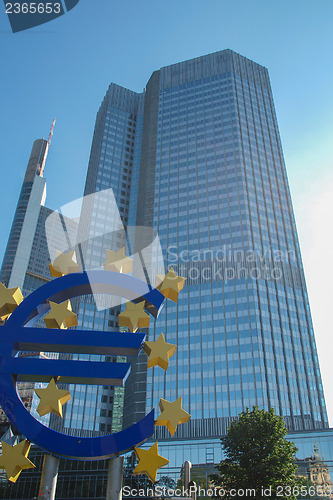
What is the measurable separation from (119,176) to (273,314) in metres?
66.8

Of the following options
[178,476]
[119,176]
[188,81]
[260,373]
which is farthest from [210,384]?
[188,81]

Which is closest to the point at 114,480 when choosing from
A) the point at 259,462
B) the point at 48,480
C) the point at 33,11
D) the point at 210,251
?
the point at 48,480

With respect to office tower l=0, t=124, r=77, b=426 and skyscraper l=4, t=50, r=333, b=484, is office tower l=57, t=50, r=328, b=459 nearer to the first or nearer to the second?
skyscraper l=4, t=50, r=333, b=484

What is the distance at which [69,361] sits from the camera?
2112 cm

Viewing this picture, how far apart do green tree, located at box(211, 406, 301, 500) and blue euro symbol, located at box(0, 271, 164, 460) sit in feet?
49.3

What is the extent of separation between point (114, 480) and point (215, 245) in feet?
253

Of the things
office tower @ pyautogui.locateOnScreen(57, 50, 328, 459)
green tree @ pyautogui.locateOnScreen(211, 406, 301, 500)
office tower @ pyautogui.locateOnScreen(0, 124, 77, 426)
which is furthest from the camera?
office tower @ pyautogui.locateOnScreen(0, 124, 77, 426)

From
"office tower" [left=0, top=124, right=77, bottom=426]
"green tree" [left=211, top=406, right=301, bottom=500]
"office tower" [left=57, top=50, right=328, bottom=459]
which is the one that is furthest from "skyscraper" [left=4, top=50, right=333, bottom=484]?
"office tower" [left=0, top=124, right=77, bottom=426]

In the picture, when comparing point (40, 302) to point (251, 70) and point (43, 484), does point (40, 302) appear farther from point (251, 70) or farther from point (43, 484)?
point (251, 70)

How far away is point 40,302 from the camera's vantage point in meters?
22.5

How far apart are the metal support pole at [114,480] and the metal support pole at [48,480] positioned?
8.40 ft

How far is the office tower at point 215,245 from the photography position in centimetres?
7950

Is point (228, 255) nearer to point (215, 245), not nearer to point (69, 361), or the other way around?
point (215, 245)

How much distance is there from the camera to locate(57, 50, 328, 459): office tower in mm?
79500
